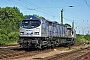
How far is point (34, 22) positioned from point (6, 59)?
871cm

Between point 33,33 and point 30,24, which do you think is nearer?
point 33,33

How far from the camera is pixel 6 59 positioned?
51.5 ft

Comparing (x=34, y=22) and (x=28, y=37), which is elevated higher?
(x=34, y=22)

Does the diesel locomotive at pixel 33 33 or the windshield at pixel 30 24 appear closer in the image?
the diesel locomotive at pixel 33 33

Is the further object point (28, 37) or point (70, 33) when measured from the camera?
point (70, 33)

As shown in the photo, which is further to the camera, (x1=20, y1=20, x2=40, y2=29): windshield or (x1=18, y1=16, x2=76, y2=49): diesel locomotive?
(x1=20, y1=20, x2=40, y2=29): windshield

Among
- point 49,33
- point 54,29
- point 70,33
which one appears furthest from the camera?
point 70,33

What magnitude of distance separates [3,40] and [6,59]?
21.1 m

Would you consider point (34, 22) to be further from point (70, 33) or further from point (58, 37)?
point (70, 33)

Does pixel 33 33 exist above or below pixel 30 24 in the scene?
below

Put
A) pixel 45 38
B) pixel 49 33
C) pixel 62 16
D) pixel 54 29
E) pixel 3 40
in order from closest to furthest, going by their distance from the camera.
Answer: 1. pixel 45 38
2. pixel 49 33
3. pixel 54 29
4. pixel 3 40
5. pixel 62 16

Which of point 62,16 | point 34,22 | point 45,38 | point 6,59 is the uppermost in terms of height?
point 62,16

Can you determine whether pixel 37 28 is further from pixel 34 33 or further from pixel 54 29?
pixel 54 29

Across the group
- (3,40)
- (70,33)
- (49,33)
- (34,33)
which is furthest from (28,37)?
(70,33)
